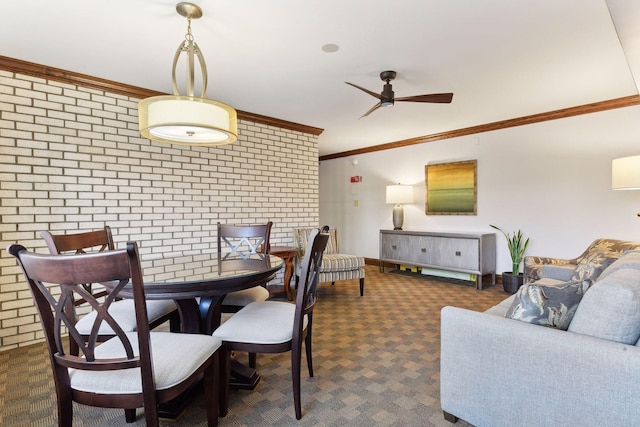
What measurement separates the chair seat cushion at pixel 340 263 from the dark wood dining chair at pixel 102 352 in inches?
103

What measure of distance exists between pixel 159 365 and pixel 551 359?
1.54 m

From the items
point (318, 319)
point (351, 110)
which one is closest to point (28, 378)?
point (318, 319)

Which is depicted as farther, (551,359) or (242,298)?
(242,298)

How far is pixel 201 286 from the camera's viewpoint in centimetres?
162

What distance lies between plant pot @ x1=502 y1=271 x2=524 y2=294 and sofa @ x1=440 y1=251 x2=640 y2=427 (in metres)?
2.77

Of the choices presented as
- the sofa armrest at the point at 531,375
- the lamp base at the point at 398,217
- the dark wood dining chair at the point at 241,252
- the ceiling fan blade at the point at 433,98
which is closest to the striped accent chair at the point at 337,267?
the dark wood dining chair at the point at 241,252

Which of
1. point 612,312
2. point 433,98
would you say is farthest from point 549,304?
point 433,98

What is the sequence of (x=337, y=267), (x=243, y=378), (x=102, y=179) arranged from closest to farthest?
(x=243, y=378) < (x=102, y=179) < (x=337, y=267)

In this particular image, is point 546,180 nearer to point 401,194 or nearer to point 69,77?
point 401,194

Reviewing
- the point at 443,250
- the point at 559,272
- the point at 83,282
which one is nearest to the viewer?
the point at 83,282

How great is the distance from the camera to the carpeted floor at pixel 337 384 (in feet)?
5.65

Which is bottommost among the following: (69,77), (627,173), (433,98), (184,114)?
(627,173)

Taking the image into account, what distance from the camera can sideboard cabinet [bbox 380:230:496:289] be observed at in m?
4.55

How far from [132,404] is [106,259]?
58 centimetres
